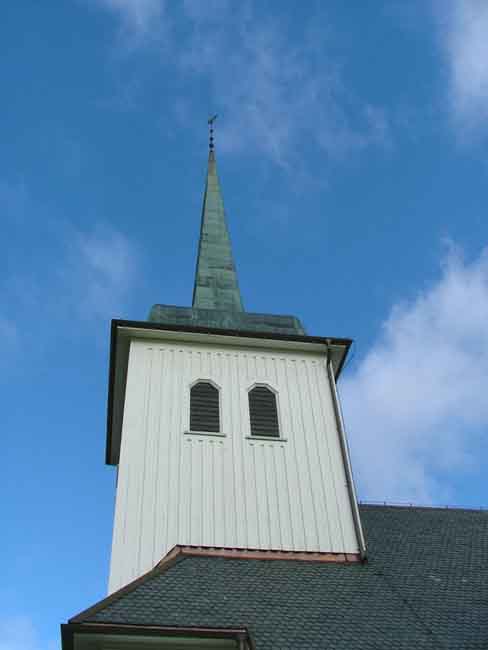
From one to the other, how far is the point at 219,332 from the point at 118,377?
91.5 inches

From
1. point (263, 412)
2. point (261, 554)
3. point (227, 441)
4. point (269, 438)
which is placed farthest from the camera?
point (263, 412)

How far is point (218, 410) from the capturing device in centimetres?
1295

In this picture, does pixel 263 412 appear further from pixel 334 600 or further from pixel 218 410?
pixel 334 600

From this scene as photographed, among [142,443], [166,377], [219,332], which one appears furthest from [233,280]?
[142,443]

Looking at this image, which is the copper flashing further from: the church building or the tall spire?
the tall spire

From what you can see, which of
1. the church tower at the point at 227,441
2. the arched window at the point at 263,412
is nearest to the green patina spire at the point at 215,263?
the church tower at the point at 227,441

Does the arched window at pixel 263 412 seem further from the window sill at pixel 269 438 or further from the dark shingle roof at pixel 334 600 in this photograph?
the dark shingle roof at pixel 334 600

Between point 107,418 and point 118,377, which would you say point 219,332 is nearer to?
point 118,377

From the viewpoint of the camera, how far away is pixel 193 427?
12570 mm

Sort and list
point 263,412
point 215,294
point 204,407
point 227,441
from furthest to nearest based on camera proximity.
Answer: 1. point 215,294
2. point 263,412
3. point 204,407
4. point 227,441

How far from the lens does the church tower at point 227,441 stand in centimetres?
1121

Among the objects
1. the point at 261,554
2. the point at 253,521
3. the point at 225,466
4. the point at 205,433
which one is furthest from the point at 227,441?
the point at 261,554

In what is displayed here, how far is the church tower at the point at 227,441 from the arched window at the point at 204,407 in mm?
19

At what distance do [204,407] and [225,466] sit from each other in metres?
1.31
